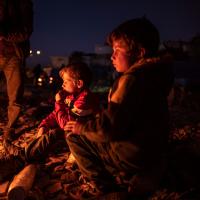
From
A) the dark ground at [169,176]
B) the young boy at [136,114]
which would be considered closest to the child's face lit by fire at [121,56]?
the young boy at [136,114]

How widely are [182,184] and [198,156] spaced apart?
0.55 meters

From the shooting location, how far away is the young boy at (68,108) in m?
4.08

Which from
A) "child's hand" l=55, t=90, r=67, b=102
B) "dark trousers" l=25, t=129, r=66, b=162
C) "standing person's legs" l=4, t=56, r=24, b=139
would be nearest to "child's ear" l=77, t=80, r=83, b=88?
"child's hand" l=55, t=90, r=67, b=102

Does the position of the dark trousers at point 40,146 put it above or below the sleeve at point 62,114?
below

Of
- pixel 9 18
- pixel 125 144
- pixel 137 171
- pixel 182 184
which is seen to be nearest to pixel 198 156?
pixel 182 184

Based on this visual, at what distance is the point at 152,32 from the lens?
294 centimetres

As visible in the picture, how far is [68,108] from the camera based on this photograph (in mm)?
4246

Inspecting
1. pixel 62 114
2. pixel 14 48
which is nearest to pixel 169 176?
pixel 62 114

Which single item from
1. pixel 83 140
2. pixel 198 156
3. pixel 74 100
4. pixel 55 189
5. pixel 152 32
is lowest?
pixel 55 189

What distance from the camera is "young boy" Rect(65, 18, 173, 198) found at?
2.81m

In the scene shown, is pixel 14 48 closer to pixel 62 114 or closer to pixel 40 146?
pixel 62 114

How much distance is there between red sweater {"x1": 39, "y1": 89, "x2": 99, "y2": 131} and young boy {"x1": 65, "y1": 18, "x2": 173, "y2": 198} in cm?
82

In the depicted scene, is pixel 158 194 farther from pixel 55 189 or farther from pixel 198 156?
pixel 55 189

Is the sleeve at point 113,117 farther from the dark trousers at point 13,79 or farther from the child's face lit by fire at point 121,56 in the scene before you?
the dark trousers at point 13,79
